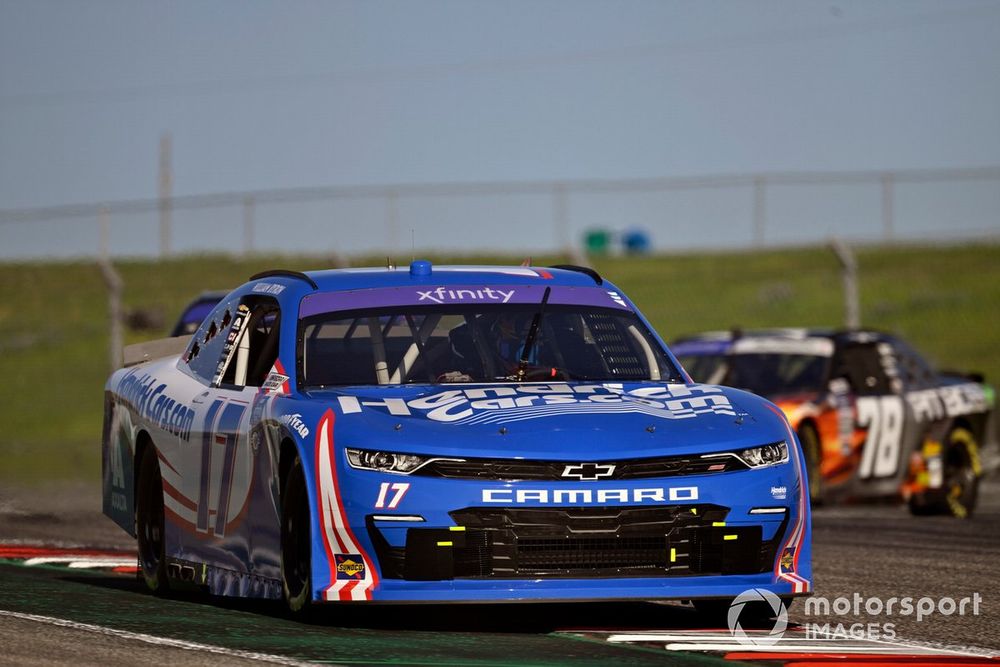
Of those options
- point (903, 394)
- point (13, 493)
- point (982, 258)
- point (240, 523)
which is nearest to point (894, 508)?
point (903, 394)

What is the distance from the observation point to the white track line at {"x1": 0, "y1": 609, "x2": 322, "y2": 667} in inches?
268

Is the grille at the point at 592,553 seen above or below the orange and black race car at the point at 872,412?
above

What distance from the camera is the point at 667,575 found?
7.43 meters

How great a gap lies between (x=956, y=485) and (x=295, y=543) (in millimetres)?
9902

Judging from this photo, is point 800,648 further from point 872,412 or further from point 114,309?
point 114,309

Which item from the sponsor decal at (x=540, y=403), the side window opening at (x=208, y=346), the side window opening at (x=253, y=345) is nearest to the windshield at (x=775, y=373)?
the side window opening at (x=208, y=346)

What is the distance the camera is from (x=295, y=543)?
25.1ft

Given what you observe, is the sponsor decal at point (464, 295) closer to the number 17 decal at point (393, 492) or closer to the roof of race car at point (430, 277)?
the roof of race car at point (430, 277)

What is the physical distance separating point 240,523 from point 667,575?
1.82m

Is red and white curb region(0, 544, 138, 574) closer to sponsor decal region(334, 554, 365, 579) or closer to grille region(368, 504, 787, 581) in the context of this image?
sponsor decal region(334, 554, 365, 579)

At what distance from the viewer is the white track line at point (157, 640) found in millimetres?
6815

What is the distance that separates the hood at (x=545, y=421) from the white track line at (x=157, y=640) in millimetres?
847

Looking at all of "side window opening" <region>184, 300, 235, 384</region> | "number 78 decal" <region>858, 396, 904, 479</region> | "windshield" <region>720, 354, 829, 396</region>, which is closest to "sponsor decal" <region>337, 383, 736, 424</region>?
"side window opening" <region>184, 300, 235, 384</region>

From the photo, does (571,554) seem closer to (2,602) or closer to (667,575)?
(667,575)
